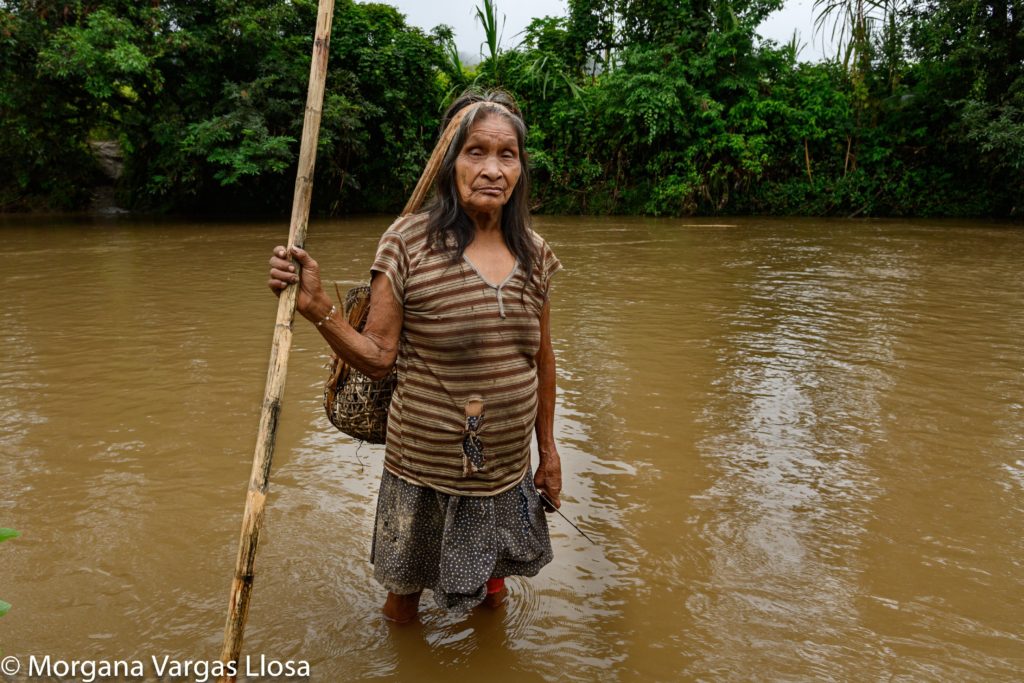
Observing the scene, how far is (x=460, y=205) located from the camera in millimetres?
1845

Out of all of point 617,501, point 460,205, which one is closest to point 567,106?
point 617,501

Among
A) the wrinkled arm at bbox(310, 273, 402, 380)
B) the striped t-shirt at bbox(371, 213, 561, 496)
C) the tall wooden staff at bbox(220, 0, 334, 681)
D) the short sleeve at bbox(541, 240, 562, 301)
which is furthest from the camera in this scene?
the short sleeve at bbox(541, 240, 562, 301)

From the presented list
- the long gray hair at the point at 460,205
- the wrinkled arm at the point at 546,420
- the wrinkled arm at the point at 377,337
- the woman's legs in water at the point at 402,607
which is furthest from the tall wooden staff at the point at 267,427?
the wrinkled arm at the point at 546,420

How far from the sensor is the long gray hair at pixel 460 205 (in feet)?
5.97

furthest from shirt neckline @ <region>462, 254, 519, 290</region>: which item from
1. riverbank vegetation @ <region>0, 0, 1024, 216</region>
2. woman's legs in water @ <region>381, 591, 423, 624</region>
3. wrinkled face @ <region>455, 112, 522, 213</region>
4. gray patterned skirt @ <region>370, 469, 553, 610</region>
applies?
riverbank vegetation @ <region>0, 0, 1024, 216</region>

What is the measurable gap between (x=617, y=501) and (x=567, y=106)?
15300 millimetres

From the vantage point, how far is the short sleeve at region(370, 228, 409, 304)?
68.4 inches

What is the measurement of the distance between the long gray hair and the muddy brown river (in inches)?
40.6

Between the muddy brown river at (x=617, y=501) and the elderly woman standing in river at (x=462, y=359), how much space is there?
327 mm

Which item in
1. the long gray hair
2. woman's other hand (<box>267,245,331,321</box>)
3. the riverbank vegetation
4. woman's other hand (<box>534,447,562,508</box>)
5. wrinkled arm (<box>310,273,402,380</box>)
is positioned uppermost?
the riverbank vegetation

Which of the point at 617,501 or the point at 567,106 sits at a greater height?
the point at 567,106

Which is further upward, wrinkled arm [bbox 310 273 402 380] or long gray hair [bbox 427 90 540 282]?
long gray hair [bbox 427 90 540 282]

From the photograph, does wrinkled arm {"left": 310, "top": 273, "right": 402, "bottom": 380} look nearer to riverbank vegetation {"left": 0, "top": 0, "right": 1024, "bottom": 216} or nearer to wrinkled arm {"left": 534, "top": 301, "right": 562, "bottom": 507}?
wrinkled arm {"left": 534, "top": 301, "right": 562, "bottom": 507}

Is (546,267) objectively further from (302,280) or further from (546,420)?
(302,280)
